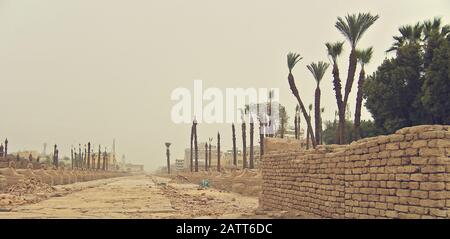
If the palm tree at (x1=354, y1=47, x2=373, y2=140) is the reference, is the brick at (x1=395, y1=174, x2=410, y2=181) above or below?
below

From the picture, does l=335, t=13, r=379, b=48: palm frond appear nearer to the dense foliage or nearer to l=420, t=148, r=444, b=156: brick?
the dense foliage

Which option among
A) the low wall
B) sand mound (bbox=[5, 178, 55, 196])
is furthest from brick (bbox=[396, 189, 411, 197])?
sand mound (bbox=[5, 178, 55, 196])

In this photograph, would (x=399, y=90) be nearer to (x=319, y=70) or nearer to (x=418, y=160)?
(x=319, y=70)

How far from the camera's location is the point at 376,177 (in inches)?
341

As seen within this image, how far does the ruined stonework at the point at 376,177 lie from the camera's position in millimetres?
6980

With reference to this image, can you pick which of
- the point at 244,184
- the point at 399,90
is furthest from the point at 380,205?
the point at 399,90

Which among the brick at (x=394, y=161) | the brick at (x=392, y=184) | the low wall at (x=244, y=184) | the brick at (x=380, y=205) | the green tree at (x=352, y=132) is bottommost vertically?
the low wall at (x=244, y=184)

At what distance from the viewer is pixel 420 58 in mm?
28203

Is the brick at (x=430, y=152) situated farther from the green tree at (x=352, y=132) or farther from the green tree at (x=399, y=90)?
the green tree at (x=352, y=132)

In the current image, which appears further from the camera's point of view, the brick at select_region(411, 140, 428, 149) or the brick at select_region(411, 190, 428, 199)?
the brick at select_region(411, 140, 428, 149)

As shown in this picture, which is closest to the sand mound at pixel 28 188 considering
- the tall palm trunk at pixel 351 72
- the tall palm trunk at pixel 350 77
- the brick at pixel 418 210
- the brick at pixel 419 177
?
the tall palm trunk at pixel 350 77

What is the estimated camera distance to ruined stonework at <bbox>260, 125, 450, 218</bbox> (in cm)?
698
